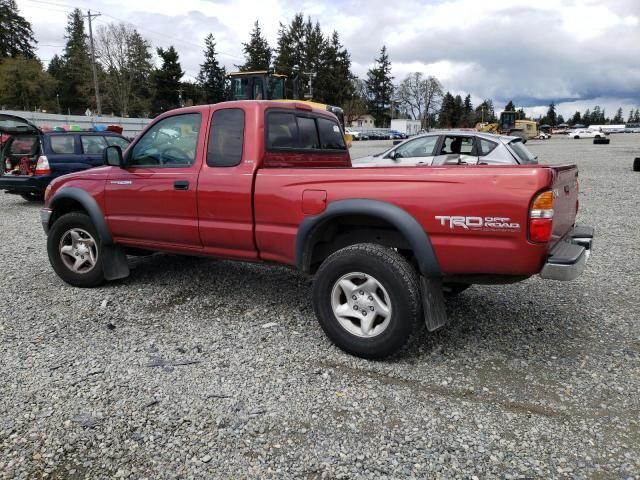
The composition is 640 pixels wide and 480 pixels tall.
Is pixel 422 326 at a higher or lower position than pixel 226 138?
lower

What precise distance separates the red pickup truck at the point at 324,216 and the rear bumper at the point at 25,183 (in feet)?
19.9

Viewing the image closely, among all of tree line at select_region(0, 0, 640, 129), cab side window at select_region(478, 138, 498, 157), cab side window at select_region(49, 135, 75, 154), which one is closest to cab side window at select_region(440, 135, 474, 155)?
cab side window at select_region(478, 138, 498, 157)

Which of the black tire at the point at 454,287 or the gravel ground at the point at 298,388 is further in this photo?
the black tire at the point at 454,287

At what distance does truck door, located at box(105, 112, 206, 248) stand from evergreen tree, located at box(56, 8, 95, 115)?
6357 centimetres

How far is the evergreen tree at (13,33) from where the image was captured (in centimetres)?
7125

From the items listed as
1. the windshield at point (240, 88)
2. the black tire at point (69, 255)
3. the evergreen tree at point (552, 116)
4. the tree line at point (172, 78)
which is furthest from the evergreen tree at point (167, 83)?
the evergreen tree at point (552, 116)

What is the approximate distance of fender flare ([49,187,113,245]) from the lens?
5.00 metres

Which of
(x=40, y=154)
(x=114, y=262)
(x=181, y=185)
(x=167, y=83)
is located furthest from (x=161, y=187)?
(x=167, y=83)

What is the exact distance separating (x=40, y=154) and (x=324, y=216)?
1009 cm

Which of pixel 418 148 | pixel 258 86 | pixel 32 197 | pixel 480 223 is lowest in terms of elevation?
pixel 32 197

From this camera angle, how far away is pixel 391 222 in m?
3.36

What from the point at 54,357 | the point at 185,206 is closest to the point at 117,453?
the point at 54,357

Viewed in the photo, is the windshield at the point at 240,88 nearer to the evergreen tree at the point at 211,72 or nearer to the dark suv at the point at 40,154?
the dark suv at the point at 40,154

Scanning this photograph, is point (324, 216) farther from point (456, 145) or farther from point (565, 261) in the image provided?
point (456, 145)
